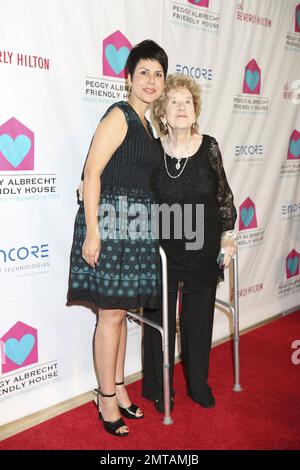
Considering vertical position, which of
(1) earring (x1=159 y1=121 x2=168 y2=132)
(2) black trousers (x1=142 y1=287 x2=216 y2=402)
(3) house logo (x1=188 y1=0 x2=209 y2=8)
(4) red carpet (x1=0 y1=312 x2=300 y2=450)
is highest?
(3) house logo (x1=188 y1=0 x2=209 y2=8)

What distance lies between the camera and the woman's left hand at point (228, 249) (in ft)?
8.02

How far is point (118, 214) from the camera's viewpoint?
6.99 feet

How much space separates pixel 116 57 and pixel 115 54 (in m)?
0.02

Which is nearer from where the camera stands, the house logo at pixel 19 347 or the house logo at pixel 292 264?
the house logo at pixel 19 347

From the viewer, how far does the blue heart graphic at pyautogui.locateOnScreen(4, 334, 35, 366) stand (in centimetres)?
236

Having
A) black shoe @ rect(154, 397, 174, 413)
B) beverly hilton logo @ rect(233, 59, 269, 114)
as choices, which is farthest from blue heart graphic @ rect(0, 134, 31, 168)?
beverly hilton logo @ rect(233, 59, 269, 114)

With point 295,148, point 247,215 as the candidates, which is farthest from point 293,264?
point 295,148

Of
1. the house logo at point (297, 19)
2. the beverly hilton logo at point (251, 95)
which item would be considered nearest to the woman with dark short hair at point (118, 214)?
the beverly hilton logo at point (251, 95)

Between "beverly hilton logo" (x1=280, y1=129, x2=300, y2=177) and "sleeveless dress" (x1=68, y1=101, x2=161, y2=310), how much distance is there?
1.91 m

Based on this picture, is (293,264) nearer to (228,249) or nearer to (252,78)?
(252,78)

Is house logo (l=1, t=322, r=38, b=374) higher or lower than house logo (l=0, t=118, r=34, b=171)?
lower

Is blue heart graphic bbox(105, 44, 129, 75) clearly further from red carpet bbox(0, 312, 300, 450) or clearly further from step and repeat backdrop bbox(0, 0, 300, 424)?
red carpet bbox(0, 312, 300, 450)

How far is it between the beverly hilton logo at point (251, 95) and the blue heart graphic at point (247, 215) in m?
0.65

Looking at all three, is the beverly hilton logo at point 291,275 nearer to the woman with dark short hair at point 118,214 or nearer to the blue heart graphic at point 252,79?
the blue heart graphic at point 252,79
